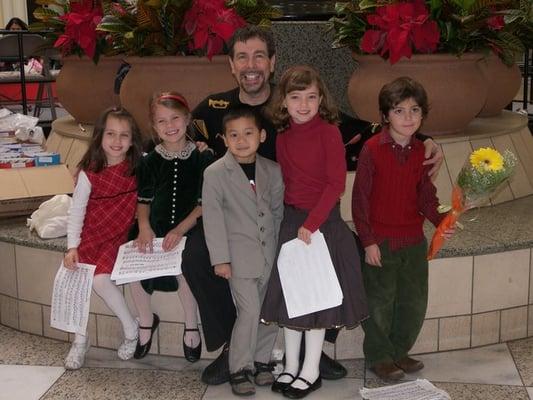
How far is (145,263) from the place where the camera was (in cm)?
281

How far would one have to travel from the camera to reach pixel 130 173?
9.72ft

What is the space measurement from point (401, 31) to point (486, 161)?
1021mm

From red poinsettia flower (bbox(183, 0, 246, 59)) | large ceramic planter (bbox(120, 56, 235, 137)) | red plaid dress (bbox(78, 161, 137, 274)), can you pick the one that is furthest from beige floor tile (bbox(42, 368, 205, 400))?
red poinsettia flower (bbox(183, 0, 246, 59))

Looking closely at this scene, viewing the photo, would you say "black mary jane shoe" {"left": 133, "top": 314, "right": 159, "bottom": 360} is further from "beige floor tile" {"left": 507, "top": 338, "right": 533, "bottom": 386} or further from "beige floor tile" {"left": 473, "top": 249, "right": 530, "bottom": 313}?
"beige floor tile" {"left": 507, "top": 338, "right": 533, "bottom": 386}

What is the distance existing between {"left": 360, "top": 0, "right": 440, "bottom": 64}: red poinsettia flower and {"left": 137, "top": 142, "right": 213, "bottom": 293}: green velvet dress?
3.40 ft

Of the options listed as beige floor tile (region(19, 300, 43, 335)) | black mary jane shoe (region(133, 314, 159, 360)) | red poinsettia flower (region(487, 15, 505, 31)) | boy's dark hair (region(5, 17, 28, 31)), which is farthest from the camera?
boy's dark hair (region(5, 17, 28, 31))

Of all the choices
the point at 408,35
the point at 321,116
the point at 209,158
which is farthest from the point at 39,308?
the point at 408,35

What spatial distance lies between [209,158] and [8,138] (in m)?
1.57

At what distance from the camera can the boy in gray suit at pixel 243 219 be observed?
265cm

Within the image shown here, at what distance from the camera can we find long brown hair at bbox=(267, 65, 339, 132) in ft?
8.52

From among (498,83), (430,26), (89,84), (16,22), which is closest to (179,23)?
(89,84)

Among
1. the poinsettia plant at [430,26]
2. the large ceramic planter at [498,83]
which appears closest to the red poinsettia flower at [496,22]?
the poinsettia plant at [430,26]

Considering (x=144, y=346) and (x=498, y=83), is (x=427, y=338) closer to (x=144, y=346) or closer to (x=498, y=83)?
(x=144, y=346)

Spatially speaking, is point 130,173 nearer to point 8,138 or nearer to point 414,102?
point 414,102
